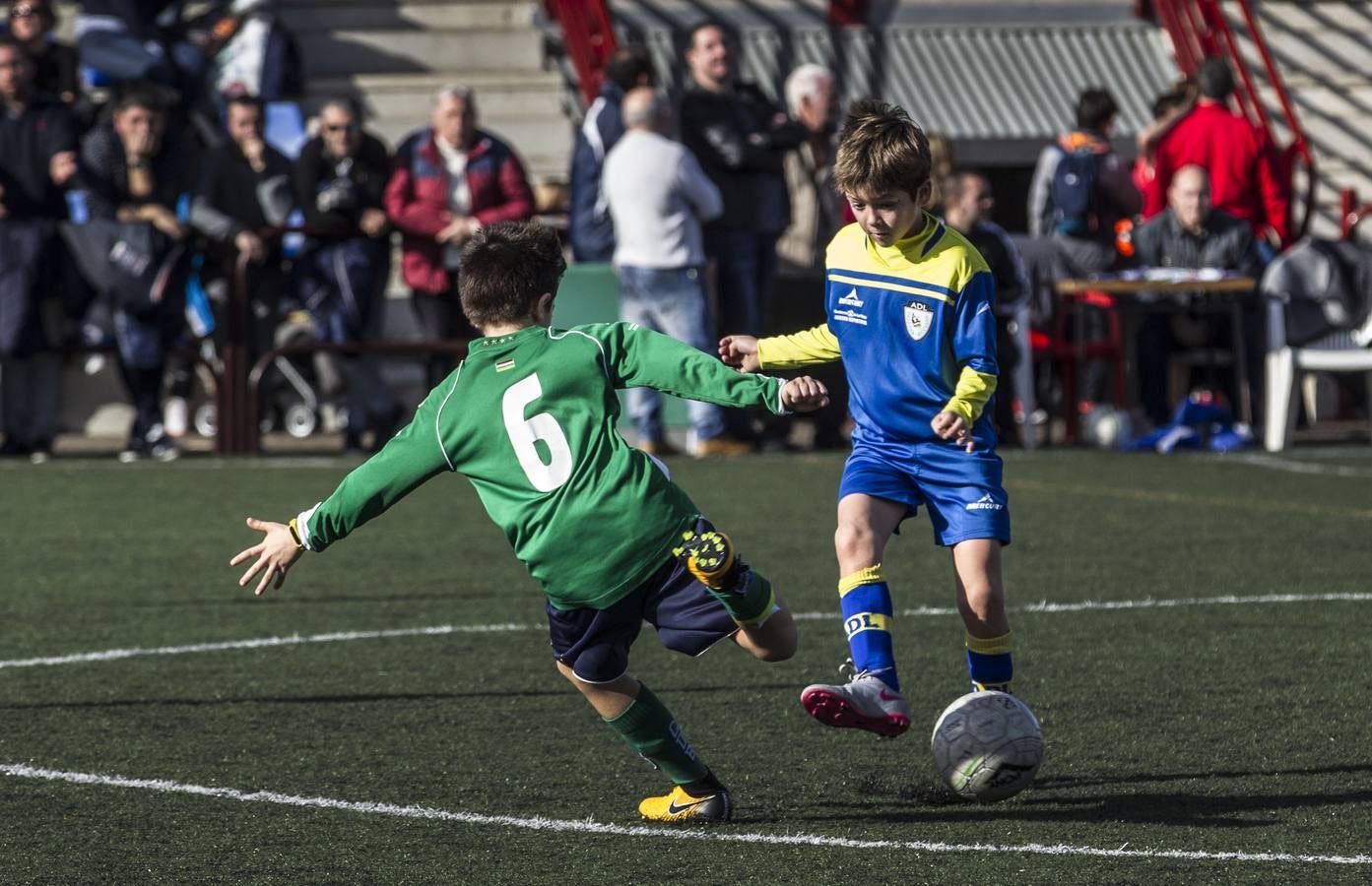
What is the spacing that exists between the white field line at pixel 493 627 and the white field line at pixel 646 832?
177cm

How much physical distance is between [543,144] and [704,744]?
42.5 feet

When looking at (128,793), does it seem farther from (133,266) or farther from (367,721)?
(133,266)

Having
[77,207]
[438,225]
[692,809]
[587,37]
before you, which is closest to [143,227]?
[438,225]

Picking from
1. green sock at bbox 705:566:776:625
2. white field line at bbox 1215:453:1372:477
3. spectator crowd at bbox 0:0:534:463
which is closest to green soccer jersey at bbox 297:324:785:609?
green sock at bbox 705:566:776:625

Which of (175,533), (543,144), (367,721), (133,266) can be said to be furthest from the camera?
(543,144)

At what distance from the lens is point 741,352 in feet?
16.9

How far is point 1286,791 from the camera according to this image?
16.2 feet

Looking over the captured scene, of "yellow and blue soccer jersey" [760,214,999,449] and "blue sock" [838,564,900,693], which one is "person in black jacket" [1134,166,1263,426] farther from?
"blue sock" [838,564,900,693]

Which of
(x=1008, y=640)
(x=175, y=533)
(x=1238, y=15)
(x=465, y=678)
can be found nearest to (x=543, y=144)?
(x=1238, y=15)

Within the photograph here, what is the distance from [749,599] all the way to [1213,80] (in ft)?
37.0

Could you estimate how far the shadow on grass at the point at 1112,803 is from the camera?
4.74 meters

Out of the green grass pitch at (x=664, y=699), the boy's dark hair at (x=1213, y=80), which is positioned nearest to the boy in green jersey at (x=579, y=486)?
the green grass pitch at (x=664, y=699)

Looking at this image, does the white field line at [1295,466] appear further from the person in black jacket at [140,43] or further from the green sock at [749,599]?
the green sock at [749,599]

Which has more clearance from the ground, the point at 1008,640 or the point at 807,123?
the point at 807,123
